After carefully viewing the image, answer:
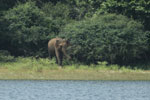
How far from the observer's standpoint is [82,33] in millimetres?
29328

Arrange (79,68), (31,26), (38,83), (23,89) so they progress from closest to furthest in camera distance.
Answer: (23,89)
(38,83)
(79,68)
(31,26)

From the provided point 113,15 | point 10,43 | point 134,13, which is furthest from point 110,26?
point 10,43

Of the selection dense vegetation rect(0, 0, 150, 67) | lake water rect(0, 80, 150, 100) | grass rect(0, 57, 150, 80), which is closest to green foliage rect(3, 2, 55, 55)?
dense vegetation rect(0, 0, 150, 67)

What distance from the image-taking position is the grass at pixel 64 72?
24.8m

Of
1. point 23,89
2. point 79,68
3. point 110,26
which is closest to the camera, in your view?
point 23,89

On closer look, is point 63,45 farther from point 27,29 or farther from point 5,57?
point 5,57

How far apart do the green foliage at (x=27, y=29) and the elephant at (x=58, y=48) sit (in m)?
1.12

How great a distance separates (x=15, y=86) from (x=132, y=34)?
1045cm

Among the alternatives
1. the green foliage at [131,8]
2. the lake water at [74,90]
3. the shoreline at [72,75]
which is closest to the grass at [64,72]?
the shoreline at [72,75]

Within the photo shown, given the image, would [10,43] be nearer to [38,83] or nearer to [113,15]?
[113,15]

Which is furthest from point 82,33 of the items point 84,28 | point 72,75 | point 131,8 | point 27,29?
point 72,75

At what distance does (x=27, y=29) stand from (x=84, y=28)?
397 cm

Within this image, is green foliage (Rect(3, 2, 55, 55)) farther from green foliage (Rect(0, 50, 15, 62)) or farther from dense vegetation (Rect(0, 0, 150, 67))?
green foliage (Rect(0, 50, 15, 62))

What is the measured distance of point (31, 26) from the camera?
31406mm
